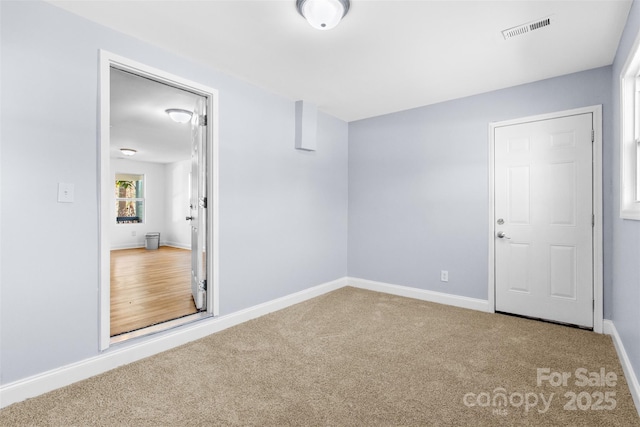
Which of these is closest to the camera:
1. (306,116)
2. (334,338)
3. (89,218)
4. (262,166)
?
(89,218)

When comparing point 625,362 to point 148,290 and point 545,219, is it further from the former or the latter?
point 148,290

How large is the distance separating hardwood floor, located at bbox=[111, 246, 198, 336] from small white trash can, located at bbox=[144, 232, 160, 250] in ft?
3.19

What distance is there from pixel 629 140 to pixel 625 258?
0.82 metres

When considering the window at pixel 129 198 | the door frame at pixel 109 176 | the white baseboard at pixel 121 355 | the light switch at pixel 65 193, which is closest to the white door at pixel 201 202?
the door frame at pixel 109 176

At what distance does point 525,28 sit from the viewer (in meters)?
2.32

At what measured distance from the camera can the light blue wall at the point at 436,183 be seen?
125 inches

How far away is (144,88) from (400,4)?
298 cm

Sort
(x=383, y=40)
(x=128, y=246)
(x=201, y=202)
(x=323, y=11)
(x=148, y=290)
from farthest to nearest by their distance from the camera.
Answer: (x=128, y=246) → (x=148, y=290) → (x=201, y=202) → (x=383, y=40) → (x=323, y=11)

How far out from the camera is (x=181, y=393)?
199cm

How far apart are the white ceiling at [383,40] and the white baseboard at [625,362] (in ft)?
7.53

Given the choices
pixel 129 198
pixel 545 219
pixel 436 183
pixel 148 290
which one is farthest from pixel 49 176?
pixel 129 198

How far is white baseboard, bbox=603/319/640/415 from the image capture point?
1852 mm

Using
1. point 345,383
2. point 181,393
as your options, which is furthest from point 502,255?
point 181,393

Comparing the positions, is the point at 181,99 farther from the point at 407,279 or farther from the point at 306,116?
the point at 407,279
